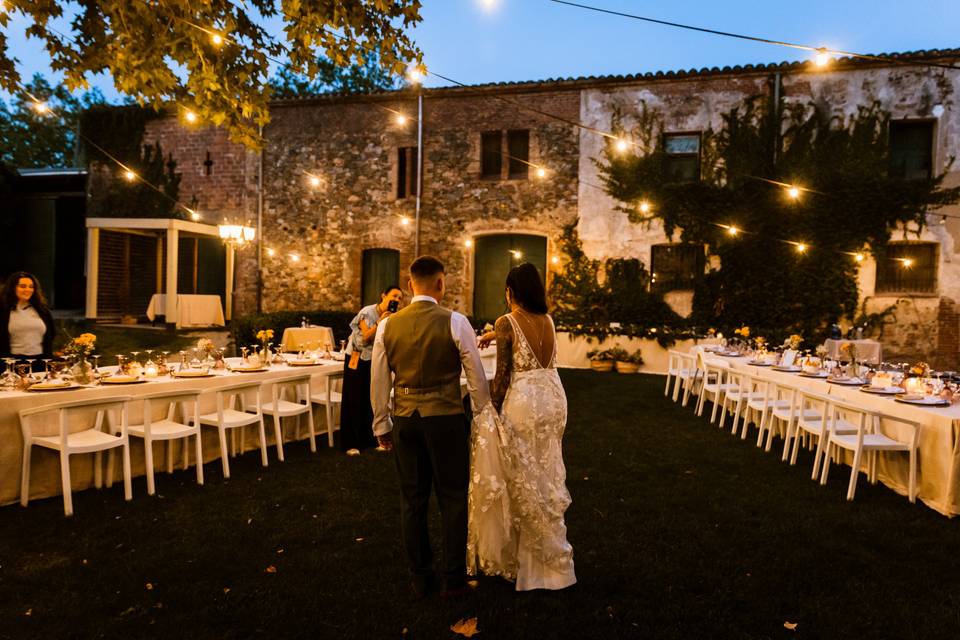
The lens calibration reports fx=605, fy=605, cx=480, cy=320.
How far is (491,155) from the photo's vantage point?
48.0ft

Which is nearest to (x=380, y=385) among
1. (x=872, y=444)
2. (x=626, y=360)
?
(x=872, y=444)

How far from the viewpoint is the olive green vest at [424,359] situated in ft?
9.46

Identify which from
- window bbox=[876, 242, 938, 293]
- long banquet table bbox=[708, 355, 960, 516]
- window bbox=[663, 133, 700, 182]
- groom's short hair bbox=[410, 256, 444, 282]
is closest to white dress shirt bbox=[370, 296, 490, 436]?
groom's short hair bbox=[410, 256, 444, 282]

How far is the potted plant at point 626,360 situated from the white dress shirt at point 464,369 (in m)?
9.48

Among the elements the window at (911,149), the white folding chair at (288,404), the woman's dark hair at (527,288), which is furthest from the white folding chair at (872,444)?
the window at (911,149)

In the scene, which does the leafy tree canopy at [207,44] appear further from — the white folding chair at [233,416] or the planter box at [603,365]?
the planter box at [603,365]

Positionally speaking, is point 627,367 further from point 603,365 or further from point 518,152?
point 518,152

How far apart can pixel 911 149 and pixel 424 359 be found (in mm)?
13776

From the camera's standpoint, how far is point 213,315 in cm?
1546

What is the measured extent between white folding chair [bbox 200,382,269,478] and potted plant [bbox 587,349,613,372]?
25.6ft

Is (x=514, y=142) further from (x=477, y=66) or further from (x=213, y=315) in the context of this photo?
(x=477, y=66)

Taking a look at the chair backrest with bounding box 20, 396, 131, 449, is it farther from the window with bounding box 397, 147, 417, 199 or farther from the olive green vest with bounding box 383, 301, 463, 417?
the window with bounding box 397, 147, 417, 199

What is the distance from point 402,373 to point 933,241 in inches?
520

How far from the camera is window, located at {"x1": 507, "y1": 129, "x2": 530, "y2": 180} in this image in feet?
46.9
